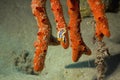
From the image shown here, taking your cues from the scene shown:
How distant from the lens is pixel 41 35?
6.37 feet

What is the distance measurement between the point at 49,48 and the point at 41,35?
77.4 inches

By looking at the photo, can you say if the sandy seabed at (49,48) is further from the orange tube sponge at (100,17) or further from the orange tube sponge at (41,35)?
the orange tube sponge at (100,17)

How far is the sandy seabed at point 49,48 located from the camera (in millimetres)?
3250

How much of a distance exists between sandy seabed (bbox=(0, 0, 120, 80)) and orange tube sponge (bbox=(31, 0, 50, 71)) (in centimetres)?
135

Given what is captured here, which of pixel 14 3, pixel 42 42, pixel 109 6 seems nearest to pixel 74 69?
pixel 42 42

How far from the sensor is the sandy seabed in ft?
10.7

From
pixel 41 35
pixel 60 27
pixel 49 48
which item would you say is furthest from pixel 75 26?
pixel 49 48

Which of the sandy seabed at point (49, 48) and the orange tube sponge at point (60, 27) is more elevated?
the orange tube sponge at point (60, 27)

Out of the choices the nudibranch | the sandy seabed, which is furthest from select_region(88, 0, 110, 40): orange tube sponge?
the sandy seabed

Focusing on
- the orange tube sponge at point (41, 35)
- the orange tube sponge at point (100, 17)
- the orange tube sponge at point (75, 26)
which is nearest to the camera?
the orange tube sponge at point (100, 17)

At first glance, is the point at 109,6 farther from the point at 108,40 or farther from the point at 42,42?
the point at 42,42

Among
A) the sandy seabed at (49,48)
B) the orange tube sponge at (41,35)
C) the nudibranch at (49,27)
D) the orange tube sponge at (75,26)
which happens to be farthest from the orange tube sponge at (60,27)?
the sandy seabed at (49,48)

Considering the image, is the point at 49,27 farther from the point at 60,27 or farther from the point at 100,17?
the point at 100,17

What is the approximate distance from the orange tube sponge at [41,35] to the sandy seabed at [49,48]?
135 centimetres
